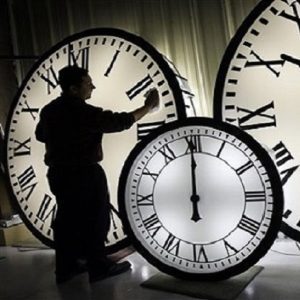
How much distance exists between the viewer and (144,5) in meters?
2.31

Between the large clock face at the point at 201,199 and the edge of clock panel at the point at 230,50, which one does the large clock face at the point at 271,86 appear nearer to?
the edge of clock panel at the point at 230,50

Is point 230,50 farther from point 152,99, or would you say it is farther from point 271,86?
point 152,99

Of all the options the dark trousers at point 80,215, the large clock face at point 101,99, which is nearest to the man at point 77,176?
the dark trousers at point 80,215

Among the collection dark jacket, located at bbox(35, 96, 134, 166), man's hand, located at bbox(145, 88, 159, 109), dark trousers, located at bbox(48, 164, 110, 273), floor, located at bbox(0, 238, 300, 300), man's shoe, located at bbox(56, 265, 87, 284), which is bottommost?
floor, located at bbox(0, 238, 300, 300)

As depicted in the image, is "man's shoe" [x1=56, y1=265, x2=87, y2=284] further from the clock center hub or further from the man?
the clock center hub

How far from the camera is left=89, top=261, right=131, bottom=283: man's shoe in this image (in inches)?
72.0

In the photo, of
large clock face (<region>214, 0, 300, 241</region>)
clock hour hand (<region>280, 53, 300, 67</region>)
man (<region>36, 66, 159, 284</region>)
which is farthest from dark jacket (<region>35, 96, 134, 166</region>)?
clock hour hand (<region>280, 53, 300, 67</region>)

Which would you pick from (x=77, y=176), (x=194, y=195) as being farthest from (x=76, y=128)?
(x=194, y=195)

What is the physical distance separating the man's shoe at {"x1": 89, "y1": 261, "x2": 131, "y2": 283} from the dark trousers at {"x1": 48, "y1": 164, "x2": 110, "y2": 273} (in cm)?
2

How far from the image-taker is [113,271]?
1870mm

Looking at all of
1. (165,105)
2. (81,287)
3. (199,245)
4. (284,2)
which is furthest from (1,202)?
(284,2)

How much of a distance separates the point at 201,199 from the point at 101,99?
72 cm

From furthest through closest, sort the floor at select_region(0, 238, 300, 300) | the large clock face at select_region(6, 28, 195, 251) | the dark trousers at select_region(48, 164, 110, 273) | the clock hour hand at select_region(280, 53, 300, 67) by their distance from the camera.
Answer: the large clock face at select_region(6, 28, 195, 251) → the dark trousers at select_region(48, 164, 110, 273) → the clock hour hand at select_region(280, 53, 300, 67) → the floor at select_region(0, 238, 300, 300)

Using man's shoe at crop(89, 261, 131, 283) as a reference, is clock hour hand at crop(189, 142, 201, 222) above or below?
above
